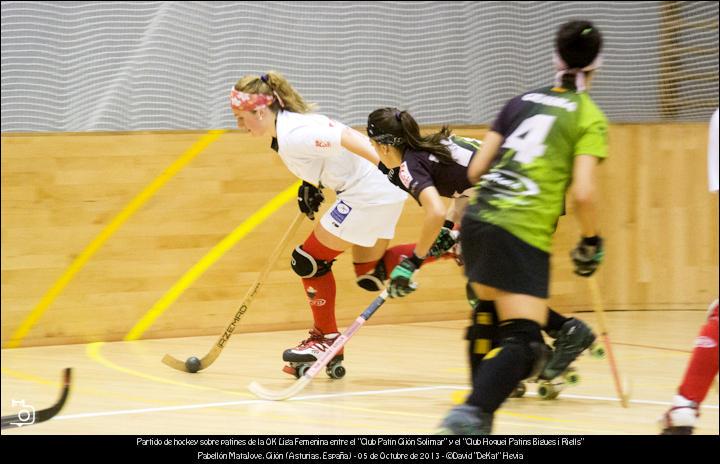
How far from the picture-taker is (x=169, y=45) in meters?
6.72

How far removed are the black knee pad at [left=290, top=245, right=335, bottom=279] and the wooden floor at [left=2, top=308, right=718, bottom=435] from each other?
494 mm

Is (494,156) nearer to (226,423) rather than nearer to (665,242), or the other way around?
(226,423)

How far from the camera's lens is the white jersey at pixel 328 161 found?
4234mm

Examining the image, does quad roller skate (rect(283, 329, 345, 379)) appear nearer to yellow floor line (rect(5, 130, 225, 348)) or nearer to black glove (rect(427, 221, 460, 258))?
black glove (rect(427, 221, 460, 258))

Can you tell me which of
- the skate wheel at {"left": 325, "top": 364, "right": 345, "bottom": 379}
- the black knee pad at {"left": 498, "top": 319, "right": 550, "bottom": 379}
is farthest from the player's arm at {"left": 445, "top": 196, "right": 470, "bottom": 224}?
the black knee pad at {"left": 498, "top": 319, "right": 550, "bottom": 379}

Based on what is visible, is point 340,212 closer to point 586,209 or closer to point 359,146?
point 359,146

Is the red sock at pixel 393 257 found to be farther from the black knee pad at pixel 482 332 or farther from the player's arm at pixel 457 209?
the black knee pad at pixel 482 332

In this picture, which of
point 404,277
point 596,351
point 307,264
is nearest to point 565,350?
point 596,351

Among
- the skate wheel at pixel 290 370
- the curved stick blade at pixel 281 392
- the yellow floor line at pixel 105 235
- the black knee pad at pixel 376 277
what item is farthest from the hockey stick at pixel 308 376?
the yellow floor line at pixel 105 235

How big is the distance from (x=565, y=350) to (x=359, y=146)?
1.22 meters

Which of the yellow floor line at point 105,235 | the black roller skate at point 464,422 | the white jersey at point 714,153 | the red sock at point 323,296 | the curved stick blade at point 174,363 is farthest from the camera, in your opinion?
the yellow floor line at point 105,235

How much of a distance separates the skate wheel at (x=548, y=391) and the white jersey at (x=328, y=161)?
110cm

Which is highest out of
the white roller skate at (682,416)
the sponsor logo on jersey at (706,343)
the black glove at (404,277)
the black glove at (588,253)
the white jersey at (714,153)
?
the white jersey at (714,153)

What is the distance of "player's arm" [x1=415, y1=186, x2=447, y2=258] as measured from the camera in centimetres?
362
